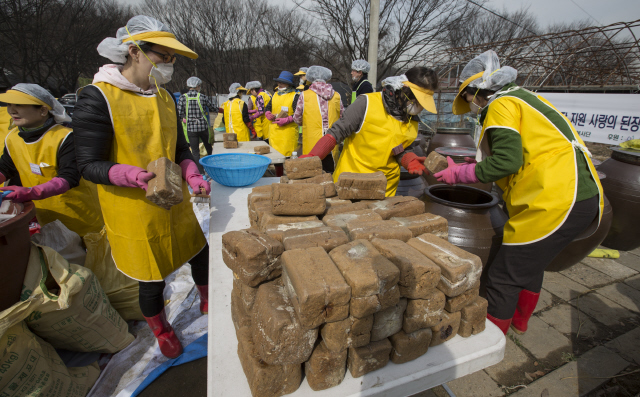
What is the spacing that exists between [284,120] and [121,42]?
174 inches

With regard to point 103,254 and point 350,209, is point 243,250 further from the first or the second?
point 103,254

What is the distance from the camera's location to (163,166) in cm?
177

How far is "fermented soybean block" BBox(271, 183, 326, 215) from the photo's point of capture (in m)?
1.83

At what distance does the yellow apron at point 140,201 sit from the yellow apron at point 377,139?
5.27ft

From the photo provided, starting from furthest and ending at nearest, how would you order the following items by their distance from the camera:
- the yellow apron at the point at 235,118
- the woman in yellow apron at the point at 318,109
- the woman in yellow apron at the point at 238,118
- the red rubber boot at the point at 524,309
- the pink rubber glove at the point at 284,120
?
the yellow apron at the point at 235,118, the woman in yellow apron at the point at 238,118, the pink rubber glove at the point at 284,120, the woman in yellow apron at the point at 318,109, the red rubber boot at the point at 524,309

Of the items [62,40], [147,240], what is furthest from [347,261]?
[62,40]

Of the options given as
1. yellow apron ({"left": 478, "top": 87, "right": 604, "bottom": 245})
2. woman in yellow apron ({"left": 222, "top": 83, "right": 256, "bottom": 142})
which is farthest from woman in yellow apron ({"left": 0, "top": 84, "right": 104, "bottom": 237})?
woman in yellow apron ({"left": 222, "top": 83, "right": 256, "bottom": 142})

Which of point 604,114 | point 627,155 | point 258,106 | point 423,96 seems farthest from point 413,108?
point 604,114

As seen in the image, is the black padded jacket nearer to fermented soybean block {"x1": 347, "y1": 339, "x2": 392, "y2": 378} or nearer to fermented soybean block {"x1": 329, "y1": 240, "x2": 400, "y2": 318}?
fermented soybean block {"x1": 329, "y1": 240, "x2": 400, "y2": 318}

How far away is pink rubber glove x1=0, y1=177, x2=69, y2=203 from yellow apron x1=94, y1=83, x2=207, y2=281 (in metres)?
0.61

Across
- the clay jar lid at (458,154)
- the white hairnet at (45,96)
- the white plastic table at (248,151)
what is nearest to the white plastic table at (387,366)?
the white hairnet at (45,96)

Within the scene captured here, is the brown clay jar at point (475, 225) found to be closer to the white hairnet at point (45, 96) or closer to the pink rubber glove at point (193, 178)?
the pink rubber glove at point (193, 178)

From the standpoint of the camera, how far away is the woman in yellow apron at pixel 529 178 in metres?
2.03

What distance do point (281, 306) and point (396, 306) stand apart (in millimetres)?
479
